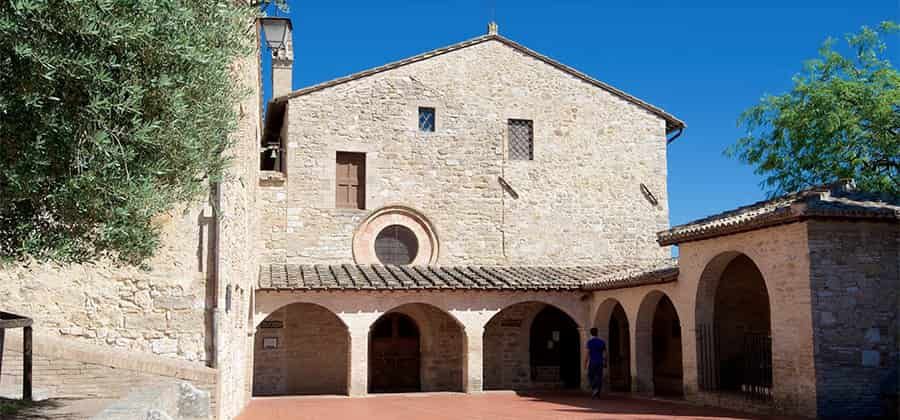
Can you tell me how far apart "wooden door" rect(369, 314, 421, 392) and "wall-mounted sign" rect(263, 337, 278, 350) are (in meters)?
2.41

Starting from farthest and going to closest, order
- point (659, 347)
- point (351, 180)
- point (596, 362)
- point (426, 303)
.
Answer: point (351, 180) < point (659, 347) < point (426, 303) < point (596, 362)

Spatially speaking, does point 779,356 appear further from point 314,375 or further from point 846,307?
point 314,375

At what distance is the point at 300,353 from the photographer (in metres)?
18.8

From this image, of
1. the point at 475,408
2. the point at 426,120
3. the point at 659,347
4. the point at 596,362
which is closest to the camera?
the point at 475,408

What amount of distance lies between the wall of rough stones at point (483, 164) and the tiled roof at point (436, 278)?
746mm

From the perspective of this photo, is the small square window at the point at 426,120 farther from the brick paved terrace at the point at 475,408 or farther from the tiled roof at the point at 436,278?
the brick paved terrace at the point at 475,408

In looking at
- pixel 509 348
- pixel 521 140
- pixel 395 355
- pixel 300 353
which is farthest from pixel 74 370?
pixel 521 140

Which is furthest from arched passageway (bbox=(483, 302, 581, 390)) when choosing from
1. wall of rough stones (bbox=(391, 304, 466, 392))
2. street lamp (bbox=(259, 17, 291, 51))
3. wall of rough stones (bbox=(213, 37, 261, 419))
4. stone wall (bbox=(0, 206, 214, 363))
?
street lamp (bbox=(259, 17, 291, 51))

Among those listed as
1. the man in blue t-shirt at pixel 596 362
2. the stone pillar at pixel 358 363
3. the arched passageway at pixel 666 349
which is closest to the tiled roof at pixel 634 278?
the man in blue t-shirt at pixel 596 362

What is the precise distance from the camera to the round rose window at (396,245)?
1973 centimetres

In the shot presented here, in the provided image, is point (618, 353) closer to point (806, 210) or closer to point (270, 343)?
point (270, 343)

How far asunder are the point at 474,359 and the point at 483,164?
4.93 m

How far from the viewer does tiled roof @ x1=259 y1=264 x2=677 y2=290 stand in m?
16.9

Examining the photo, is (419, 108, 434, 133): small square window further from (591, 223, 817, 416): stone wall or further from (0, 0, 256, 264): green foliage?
(0, 0, 256, 264): green foliage
